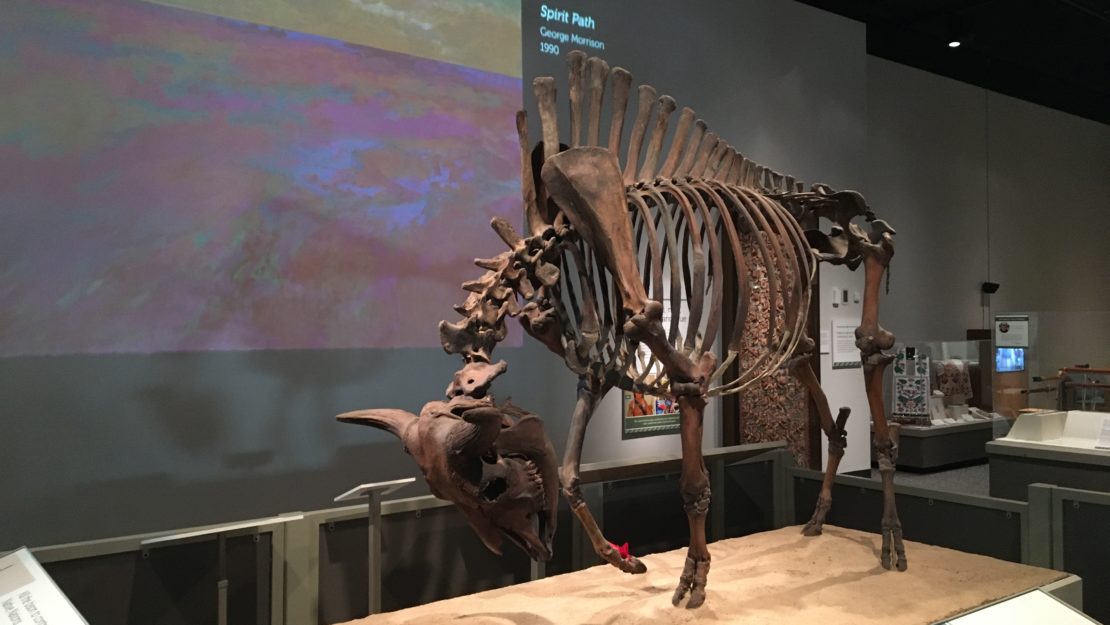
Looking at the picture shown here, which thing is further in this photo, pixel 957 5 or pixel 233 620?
pixel 957 5

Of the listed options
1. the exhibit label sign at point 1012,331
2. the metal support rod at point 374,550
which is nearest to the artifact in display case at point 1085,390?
the exhibit label sign at point 1012,331

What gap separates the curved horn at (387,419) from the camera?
8.16 feet

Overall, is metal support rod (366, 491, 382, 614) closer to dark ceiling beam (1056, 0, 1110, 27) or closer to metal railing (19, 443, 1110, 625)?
metal railing (19, 443, 1110, 625)

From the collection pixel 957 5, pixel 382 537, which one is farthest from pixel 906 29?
pixel 382 537

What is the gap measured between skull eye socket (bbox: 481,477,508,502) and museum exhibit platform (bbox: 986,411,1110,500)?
14.3 ft

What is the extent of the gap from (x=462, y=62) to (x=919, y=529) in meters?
3.97

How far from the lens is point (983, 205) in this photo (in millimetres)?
9492

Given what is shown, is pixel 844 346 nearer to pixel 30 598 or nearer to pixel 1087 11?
pixel 1087 11

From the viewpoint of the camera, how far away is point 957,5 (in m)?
7.36

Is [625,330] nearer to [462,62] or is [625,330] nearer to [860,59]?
[462,62]

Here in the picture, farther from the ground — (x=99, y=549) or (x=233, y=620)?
(x=99, y=549)

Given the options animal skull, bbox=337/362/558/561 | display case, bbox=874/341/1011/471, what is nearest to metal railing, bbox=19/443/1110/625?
animal skull, bbox=337/362/558/561

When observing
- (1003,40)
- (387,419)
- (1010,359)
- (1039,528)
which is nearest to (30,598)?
(387,419)

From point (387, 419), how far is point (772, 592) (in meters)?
2.25
